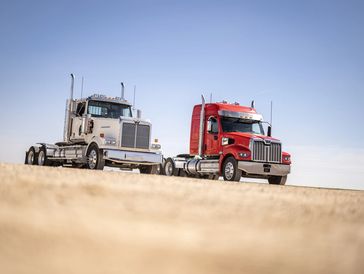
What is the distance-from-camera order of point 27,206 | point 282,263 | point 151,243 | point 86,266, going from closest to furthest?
point 86,266
point 282,263
point 151,243
point 27,206

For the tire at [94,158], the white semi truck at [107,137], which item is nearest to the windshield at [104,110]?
the white semi truck at [107,137]

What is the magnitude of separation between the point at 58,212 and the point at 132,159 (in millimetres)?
16201

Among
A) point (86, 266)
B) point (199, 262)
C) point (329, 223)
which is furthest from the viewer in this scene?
point (329, 223)

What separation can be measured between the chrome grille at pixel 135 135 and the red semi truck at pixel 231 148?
2.09 meters

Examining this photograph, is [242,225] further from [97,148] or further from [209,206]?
[97,148]

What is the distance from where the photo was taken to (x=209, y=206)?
4.18m

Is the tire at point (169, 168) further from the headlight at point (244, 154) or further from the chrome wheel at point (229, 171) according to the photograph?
the headlight at point (244, 154)

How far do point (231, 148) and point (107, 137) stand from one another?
16.8 ft

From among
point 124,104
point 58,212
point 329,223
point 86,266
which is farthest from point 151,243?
point 124,104

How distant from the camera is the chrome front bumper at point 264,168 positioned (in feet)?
56.5

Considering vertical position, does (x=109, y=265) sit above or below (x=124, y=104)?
below

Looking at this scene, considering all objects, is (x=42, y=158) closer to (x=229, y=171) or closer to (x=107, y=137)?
(x=107, y=137)

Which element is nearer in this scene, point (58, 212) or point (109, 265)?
point (109, 265)

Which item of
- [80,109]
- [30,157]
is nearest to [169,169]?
[80,109]
